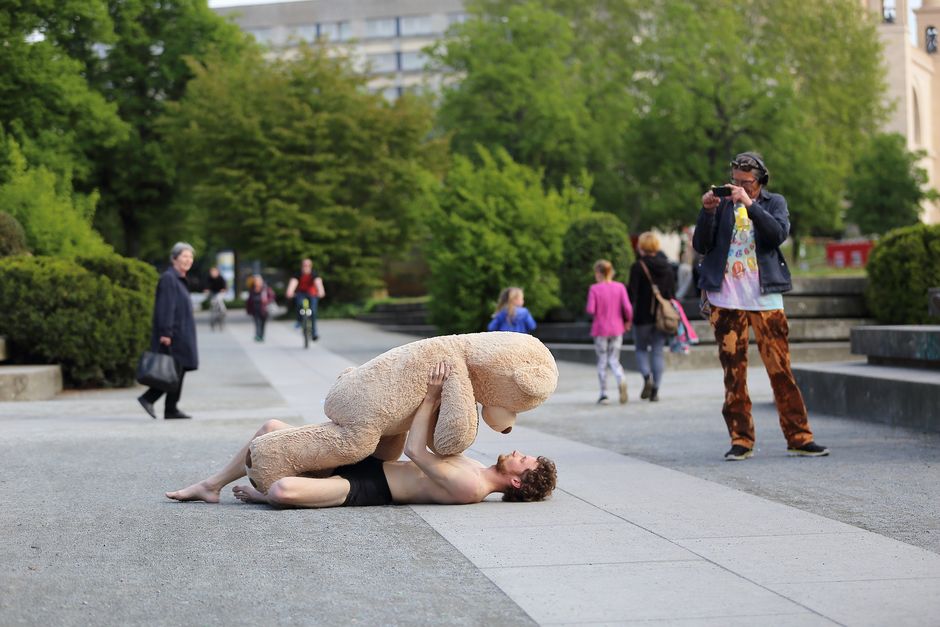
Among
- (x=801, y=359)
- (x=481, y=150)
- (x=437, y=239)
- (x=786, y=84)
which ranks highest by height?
(x=786, y=84)

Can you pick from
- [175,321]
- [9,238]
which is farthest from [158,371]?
[9,238]

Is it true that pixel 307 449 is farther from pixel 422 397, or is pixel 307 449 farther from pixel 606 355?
pixel 606 355

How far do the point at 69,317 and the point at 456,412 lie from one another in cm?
1169

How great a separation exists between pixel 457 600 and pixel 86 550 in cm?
205

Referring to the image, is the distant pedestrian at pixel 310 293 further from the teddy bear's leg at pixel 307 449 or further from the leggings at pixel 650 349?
the teddy bear's leg at pixel 307 449

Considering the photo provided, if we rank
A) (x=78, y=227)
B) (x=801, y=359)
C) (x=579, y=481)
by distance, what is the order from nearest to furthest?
(x=579, y=481), (x=801, y=359), (x=78, y=227)

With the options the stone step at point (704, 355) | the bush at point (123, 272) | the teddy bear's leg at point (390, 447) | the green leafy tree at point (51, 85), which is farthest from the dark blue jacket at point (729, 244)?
the green leafy tree at point (51, 85)

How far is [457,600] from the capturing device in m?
5.19

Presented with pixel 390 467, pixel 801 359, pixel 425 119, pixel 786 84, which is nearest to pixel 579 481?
pixel 390 467

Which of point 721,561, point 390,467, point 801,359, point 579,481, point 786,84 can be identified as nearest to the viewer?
point 721,561

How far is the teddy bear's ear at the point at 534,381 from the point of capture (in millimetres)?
7117

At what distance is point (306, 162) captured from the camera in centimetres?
4997

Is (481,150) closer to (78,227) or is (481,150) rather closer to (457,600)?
(78,227)

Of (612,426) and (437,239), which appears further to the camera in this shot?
(437,239)
